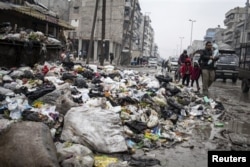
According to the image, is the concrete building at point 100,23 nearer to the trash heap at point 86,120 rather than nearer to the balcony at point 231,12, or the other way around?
the balcony at point 231,12

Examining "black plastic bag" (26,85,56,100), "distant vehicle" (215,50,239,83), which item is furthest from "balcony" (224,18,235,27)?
"black plastic bag" (26,85,56,100)

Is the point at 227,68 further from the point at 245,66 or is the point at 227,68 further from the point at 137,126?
the point at 137,126

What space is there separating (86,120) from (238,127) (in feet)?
12.1

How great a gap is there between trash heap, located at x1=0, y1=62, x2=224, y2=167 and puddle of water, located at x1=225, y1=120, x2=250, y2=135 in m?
0.45

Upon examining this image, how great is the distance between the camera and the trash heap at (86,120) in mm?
4207

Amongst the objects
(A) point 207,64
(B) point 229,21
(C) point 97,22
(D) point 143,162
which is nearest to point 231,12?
(B) point 229,21

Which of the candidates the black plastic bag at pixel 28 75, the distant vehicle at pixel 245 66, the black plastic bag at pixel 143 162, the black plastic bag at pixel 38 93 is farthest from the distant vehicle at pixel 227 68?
the black plastic bag at pixel 143 162

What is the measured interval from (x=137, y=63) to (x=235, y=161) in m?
44.6

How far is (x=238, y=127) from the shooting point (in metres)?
7.29

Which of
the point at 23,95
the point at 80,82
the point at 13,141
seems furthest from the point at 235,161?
the point at 80,82

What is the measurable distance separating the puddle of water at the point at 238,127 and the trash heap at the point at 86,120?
17.9 inches

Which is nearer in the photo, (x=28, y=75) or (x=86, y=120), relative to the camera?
(x=86, y=120)

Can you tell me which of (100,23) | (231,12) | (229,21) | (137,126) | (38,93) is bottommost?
(137,126)

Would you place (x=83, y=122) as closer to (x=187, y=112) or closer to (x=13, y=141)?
(x=13, y=141)
